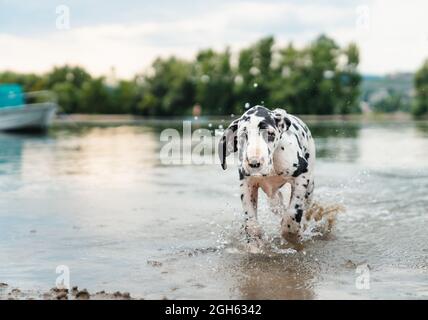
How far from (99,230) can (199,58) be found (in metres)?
89.2

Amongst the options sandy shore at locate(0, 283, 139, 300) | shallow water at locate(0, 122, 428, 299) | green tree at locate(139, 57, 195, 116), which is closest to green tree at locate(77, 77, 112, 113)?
green tree at locate(139, 57, 195, 116)

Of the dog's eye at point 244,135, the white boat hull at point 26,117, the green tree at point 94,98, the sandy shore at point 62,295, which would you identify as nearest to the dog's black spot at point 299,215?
the dog's eye at point 244,135

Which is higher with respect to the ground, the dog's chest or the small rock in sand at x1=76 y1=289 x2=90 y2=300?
the dog's chest

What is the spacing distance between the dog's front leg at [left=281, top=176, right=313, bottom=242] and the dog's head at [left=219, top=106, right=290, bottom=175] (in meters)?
0.83

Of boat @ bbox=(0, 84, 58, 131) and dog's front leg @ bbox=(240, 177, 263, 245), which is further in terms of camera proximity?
boat @ bbox=(0, 84, 58, 131)

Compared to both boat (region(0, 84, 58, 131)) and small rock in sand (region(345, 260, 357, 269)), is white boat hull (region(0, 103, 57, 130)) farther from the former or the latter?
small rock in sand (region(345, 260, 357, 269))

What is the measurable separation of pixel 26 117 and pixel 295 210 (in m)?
37.4

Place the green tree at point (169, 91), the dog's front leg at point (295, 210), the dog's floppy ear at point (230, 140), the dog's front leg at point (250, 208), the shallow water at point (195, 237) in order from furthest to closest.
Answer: the green tree at point (169, 91)
the dog's front leg at point (295, 210)
the dog's front leg at point (250, 208)
the dog's floppy ear at point (230, 140)
the shallow water at point (195, 237)

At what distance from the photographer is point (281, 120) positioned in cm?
805

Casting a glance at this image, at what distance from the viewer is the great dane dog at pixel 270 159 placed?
7430 millimetres

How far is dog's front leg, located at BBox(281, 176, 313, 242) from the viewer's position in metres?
8.65

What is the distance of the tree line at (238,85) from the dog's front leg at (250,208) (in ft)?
229

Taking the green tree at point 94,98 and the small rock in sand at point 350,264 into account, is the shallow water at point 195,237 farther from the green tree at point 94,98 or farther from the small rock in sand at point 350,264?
the green tree at point 94,98
